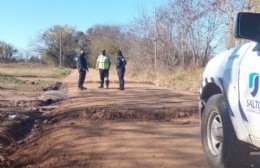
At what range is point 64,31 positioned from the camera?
9144cm

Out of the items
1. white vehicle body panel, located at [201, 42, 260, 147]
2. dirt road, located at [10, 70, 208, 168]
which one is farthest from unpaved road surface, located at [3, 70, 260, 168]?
white vehicle body panel, located at [201, 42, 260, 147]

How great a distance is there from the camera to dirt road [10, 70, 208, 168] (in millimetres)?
6584

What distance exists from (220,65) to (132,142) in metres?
2.69

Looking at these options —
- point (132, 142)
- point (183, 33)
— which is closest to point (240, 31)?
point (132, 142)

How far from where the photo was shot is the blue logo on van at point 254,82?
173 inches

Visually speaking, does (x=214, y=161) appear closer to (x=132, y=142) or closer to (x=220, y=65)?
(x=220, y=65)

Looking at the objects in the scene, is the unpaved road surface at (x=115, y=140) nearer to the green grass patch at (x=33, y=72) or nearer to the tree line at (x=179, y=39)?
the tree line at (x=179, y=39)

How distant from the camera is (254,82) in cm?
445

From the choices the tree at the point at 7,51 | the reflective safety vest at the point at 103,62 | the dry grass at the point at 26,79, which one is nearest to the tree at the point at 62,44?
the tree at the point at 7,51

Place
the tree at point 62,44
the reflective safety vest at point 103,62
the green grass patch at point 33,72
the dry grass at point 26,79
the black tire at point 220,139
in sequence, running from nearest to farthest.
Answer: the black tire at point 220,139, the reflective safety vest at point 103,62, the dry grass at point 26,79, the green grass patch at point 33,72, the tree at point 62,44

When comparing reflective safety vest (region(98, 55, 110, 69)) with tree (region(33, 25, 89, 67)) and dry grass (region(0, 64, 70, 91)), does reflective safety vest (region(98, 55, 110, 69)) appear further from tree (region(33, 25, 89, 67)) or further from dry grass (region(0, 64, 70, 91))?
tree (region(33, 25, 89, 67))

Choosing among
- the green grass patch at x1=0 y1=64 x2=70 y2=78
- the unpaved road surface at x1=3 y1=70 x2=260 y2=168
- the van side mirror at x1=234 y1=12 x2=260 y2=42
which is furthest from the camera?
the green grass patch at x1=0 y1=64 x2=70 y2=78

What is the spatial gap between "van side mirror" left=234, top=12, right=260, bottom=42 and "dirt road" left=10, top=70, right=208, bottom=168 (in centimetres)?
223

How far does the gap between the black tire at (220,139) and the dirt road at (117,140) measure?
56 centimetres
